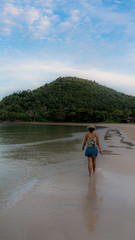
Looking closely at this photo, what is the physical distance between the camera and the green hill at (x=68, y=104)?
10344cm

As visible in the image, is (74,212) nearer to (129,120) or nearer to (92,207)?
(92,207)

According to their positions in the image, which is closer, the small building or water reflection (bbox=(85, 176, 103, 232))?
water reflection (bbox=(85, 176, 103, 232))

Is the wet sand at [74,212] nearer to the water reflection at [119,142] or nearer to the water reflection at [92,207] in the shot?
the water reflection at [92,207]

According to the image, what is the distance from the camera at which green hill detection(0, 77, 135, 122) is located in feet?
339

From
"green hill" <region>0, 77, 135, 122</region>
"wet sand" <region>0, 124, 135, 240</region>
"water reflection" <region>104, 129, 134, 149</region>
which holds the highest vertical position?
"green hill" <region>0, 77, 135, 122</region>

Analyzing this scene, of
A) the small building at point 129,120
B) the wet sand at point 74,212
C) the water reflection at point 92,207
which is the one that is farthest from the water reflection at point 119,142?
the small building at point 129,120

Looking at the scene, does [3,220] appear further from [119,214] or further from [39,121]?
[39,121]

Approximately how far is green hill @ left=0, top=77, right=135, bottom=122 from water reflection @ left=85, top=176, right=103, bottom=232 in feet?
312

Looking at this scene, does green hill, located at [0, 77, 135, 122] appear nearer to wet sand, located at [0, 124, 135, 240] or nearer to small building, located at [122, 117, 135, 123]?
small building, located at [122, 117, 135, 123]

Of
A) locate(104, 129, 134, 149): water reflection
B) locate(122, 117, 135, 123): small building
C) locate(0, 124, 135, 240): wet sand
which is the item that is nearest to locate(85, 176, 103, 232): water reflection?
locate(0, 124, 135, 240): wet sand

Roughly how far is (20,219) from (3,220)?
0.32 meters

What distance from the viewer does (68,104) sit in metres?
126

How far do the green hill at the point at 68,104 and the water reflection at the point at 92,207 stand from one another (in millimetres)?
95157

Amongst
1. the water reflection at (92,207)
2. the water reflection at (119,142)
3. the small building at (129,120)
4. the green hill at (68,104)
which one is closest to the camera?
the water reflection at (92,207)
